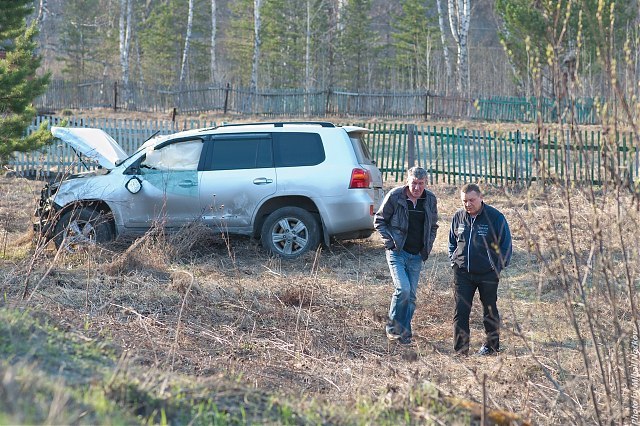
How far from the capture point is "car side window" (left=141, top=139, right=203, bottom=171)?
10.6m

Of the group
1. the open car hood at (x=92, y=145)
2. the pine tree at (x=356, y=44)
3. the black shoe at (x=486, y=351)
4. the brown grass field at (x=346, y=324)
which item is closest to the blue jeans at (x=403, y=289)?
the brown grass field at (x=346, y=324)

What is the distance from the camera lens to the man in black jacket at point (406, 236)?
743cm

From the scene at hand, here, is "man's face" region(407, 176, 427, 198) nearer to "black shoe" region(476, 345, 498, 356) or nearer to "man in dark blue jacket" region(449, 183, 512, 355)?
"man in dark blue jacket" region(449, 183, 512, 355)

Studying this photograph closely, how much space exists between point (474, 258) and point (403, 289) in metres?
0.72

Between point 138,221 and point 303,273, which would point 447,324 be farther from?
point 138,221

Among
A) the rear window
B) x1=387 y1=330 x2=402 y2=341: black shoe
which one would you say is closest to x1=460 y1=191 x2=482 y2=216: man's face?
x1=387 y1=330 x2=402 y2=341: black shoe

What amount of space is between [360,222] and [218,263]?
72.1 inches

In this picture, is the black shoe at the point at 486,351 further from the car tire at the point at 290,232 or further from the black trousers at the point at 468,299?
the car tire at the point at 290,232

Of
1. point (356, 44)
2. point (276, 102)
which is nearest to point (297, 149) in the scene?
point (276, 102)

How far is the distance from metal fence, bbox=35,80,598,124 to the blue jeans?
903 inches

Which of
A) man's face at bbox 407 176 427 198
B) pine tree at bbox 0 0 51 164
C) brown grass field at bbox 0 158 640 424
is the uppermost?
pine tree at bbox 0 0 51 164

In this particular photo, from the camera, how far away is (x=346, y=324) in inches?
309

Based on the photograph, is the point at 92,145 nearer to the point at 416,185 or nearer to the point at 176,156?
the point at 176,156

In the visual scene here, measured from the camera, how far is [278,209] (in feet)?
34.4
